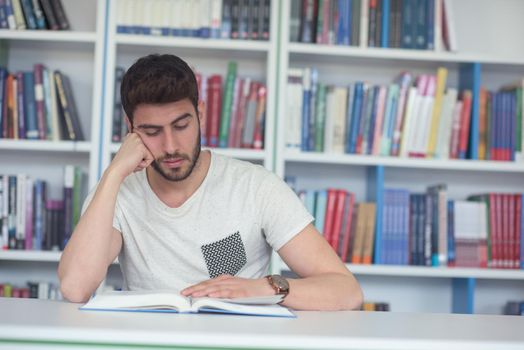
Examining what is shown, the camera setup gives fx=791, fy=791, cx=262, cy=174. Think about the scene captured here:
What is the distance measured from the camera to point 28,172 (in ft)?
10.8

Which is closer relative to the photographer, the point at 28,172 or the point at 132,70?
the point at 132,70

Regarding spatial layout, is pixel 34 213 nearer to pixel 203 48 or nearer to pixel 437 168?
pixel 203 48

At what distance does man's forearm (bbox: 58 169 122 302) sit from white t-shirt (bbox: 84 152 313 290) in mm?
124

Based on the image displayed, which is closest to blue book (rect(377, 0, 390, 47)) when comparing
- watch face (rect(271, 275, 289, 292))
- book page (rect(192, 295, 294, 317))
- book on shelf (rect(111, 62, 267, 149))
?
book on shelf (rect(111, 62, 267, 149))

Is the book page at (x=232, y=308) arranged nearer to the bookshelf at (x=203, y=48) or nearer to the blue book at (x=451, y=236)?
the bookshelf at (x=203, y=48)

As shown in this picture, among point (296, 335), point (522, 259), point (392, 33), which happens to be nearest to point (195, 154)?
point (296, 335)

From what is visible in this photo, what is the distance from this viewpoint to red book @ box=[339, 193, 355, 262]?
3.08 meters

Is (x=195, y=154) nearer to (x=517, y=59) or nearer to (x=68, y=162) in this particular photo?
(x=68, y=162)

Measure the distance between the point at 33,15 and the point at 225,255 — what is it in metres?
1.65

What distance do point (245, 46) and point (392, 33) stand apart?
593 mm

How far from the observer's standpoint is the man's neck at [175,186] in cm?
195

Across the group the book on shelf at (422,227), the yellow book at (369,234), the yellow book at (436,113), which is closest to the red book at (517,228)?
the book on shelf at (422,227)

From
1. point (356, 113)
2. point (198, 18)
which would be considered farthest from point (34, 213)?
point (356, 113)

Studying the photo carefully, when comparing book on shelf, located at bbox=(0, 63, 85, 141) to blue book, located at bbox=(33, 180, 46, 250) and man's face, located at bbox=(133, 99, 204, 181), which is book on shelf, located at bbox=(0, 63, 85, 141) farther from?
man's face, located at bbox=(133, 99, 204, 181)
